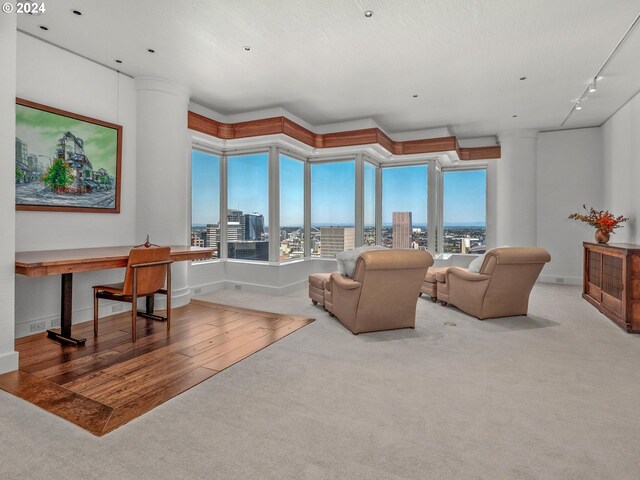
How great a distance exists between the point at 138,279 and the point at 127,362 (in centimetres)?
84

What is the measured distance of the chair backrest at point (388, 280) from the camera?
348 cm

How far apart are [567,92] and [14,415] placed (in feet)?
21.7

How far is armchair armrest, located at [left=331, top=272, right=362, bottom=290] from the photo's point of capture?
11.8ft

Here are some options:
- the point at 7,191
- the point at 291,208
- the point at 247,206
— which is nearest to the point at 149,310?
the point at 7,191

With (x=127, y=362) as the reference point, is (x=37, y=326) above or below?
above

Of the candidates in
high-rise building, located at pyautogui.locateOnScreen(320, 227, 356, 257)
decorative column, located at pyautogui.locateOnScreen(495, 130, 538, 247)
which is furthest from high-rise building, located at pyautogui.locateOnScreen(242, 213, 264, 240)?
decorative column, located at pyautogui.locateOnScreen(495, 130, 538, 247)

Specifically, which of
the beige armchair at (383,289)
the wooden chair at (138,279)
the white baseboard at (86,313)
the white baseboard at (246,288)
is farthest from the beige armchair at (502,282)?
the white baseboard at (86,313)

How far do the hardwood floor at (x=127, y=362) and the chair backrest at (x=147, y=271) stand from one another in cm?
48

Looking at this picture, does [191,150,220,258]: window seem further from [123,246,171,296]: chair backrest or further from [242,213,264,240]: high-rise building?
[123,246,171,296]: chair backrest

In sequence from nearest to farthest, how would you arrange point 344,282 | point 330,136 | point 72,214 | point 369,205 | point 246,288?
point 344,282 → point 72,214 → point 246,288 → point 330,136 → point 369,205

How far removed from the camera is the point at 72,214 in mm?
3891

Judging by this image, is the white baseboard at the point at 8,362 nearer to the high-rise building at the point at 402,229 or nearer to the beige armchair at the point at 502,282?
the beige armchair at the point at 502,282

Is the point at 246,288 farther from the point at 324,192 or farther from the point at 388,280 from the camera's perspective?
the point at 388,280

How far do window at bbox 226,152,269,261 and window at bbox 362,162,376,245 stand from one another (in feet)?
6.68
